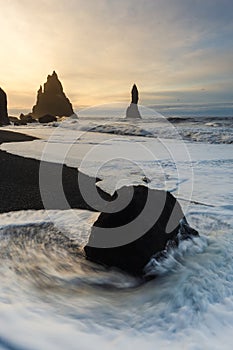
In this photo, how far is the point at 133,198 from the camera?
3.11 meters

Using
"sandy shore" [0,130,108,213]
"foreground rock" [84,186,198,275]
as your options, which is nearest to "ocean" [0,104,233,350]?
"foreground rock" [84,186,198,275]

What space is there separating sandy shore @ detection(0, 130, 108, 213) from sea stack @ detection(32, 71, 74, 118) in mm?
92739

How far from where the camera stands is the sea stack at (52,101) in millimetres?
98062

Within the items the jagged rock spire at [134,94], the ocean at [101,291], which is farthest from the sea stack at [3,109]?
the ocean at [101,291]

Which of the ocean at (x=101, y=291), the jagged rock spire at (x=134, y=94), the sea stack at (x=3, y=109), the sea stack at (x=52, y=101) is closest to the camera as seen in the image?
the ocean at (x=101, y=291)

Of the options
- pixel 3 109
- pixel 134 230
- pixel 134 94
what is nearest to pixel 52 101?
pixel 134 94

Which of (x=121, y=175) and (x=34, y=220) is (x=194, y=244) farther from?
(x=121, y=175)

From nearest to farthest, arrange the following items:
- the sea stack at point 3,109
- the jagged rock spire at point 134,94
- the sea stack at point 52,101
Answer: the sea stack at point 3,109, the jagged rock spire at point 134,94, the sea stack at point 52,101

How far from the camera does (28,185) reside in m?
5.36

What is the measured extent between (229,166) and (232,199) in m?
3.52

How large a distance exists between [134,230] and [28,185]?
3105 mm

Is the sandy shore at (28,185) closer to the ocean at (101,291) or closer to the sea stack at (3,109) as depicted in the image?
the ocean at (101,291)

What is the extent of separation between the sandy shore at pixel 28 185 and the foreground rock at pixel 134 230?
1332 mm

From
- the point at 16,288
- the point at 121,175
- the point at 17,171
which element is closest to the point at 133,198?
the point at 16,288
